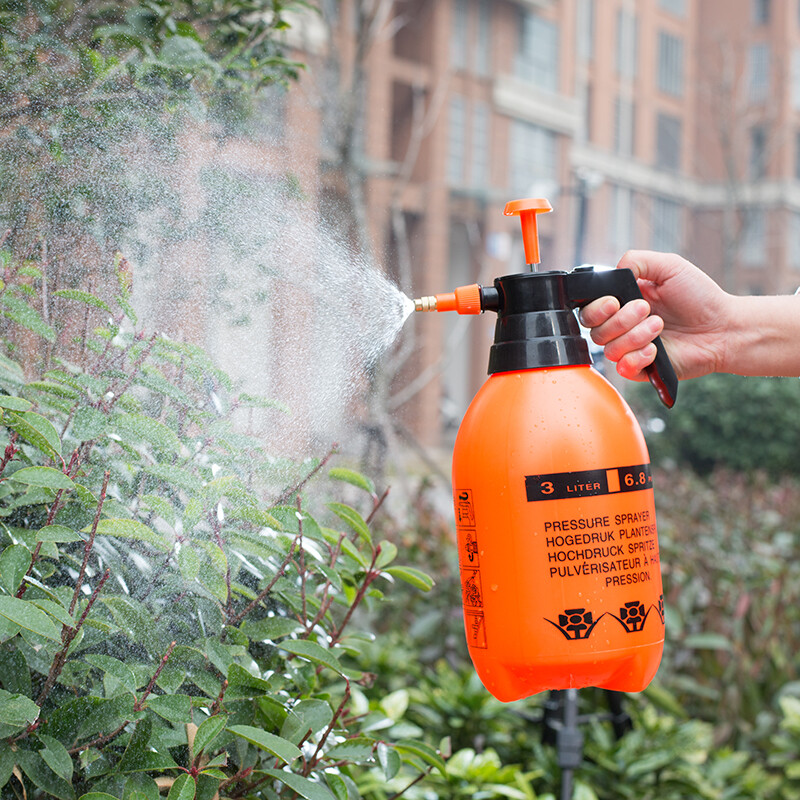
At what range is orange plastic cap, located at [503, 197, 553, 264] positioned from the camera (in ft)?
3.62

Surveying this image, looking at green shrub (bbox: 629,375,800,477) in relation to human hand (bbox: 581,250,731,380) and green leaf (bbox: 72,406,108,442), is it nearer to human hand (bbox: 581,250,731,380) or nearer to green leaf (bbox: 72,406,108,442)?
human hand (bbox: 581,250,731,380)

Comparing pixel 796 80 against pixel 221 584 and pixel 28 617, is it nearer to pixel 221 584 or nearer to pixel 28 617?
pixel 221 584

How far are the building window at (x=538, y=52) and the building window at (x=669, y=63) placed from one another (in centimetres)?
207

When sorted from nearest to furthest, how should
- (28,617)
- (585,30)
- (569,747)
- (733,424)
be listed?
1. (28,617)
2. (569,747)
3. (733,424)
4. (585,30)

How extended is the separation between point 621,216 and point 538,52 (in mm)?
3388

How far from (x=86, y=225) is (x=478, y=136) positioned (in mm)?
14125

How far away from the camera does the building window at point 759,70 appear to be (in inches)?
561

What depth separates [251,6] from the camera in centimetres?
164

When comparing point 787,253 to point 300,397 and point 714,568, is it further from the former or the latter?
point 300,397

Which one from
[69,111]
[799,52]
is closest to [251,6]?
[69,111]

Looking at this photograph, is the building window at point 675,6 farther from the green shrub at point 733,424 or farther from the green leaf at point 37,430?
the green leaf at point 37,430

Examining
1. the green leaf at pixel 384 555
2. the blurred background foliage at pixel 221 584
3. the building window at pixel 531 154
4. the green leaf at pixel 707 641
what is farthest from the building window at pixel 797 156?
the green leaf at pixel 384 555

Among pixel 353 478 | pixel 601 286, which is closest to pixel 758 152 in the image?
pixel 601 286

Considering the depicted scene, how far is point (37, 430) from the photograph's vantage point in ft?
2.83
